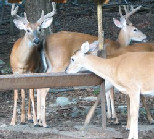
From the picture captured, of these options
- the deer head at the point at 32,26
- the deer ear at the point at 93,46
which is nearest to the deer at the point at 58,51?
the deer head at the point at 32,26

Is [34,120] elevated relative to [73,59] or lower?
lower

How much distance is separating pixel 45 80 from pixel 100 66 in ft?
2.88

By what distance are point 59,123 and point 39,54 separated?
141 centimetres

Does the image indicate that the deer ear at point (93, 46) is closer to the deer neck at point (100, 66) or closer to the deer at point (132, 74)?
the deer neck at point (100, 66)

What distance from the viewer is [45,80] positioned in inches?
360

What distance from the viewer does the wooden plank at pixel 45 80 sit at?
29.7 feet

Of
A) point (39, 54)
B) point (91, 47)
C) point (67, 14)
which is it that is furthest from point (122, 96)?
point (67, 14)

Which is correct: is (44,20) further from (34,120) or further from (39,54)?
(34,120)

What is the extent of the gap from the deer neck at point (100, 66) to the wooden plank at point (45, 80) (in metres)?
0.15

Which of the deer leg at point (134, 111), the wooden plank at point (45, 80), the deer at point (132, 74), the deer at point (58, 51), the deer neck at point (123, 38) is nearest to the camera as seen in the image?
the deer leg at point (134, 111)

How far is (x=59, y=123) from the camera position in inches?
414

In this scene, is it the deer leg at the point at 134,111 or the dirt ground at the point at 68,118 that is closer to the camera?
the deer leg at the point at 134,111

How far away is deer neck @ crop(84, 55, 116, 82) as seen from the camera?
30.0 feet

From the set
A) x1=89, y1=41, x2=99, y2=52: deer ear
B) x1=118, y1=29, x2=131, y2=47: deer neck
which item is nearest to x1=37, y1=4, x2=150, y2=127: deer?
x1=89, y1=41, x2=99, y2=52: deer ear
